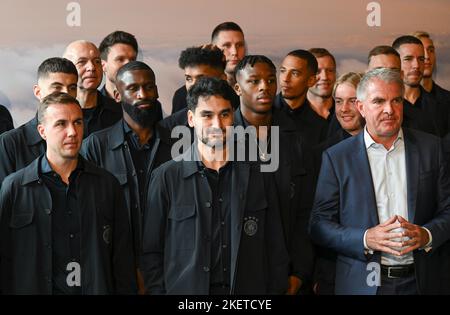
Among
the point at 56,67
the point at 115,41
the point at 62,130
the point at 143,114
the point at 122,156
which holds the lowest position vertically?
the point at 122,156

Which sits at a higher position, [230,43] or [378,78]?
[230,43]

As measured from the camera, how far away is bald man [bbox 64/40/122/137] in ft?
15.2

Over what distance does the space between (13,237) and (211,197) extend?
863mm

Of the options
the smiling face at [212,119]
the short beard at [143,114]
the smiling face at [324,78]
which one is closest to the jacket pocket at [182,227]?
the smiling face at [212,119]

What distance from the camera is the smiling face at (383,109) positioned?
374 cm

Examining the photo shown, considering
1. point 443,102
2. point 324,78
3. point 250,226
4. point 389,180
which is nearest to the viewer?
point 250,226

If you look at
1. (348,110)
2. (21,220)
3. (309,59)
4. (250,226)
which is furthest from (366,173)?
(309,59)

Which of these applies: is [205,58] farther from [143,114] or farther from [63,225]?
[63,225]

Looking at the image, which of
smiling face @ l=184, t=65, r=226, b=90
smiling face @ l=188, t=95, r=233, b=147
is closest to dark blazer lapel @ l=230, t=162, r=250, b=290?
smiling face @ l=188, t=95, r=233, b=147

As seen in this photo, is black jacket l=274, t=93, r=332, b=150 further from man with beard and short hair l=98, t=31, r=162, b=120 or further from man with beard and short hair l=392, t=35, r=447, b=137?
man with beard and short hair l=98, t=31, r=162, b=120

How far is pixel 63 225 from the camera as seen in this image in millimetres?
3543

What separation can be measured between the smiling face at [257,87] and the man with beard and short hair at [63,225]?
962mm

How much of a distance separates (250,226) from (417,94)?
2054 millimetres

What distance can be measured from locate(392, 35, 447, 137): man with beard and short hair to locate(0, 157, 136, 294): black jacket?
182 cm
